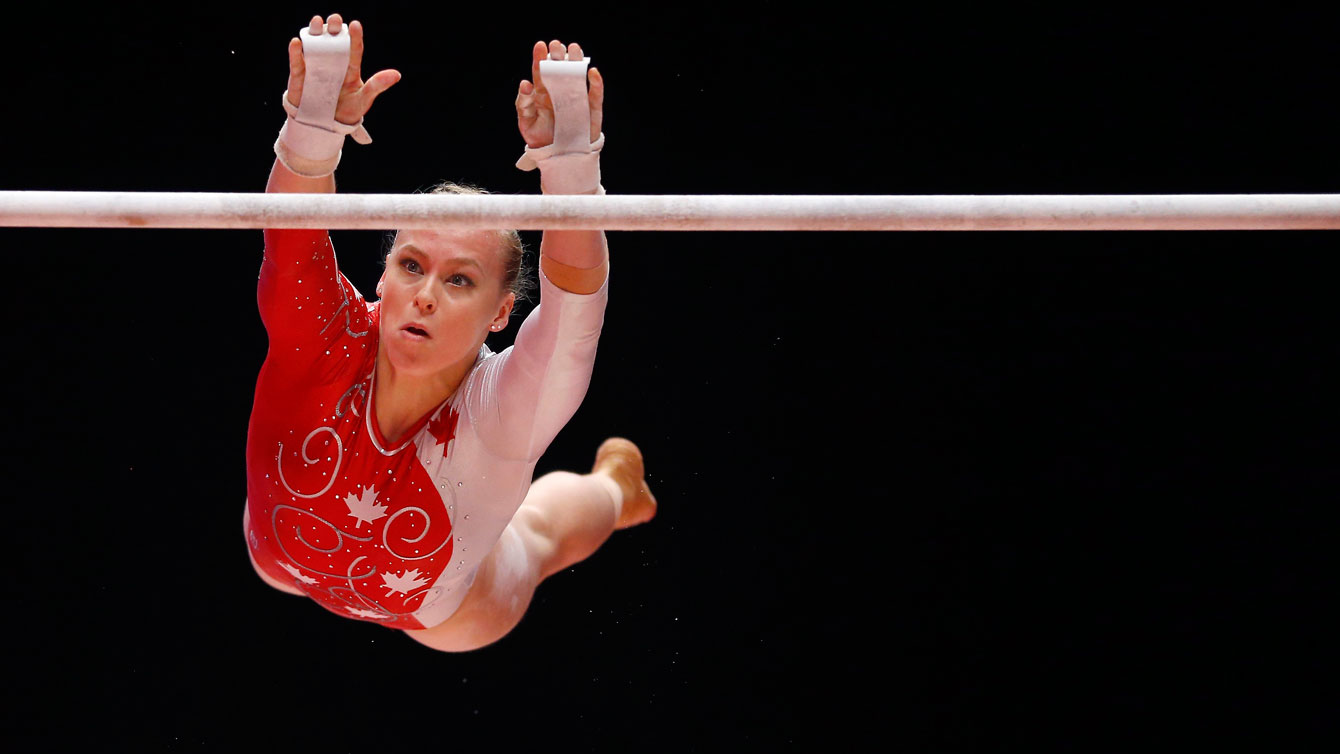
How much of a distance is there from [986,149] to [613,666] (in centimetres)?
133

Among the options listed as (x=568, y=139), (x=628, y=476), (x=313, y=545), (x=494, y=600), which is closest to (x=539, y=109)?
(x=568, y=139)

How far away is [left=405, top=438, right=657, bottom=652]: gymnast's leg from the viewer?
1.99 meters

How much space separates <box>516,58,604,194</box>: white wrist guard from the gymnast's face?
204 mm

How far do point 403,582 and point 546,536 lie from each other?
47cm

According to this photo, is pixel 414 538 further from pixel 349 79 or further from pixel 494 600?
pixel 349 79

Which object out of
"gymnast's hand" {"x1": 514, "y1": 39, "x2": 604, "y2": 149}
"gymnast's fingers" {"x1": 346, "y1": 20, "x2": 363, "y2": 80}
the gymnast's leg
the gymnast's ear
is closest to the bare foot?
the gymnast's leg

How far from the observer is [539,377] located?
152 centimetres

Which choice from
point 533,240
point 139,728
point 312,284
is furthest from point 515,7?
point 139,728

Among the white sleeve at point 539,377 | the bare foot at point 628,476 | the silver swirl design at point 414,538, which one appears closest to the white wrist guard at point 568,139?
→ the white sleeve at point 539,377

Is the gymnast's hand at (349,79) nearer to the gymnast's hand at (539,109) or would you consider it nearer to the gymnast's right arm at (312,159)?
the gymnast's right arm at (312,159)

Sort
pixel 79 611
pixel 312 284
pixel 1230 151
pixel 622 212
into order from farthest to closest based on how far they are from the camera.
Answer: pixel 79 611
pixel 1230 151
pixel 312 284
pixel 622 212

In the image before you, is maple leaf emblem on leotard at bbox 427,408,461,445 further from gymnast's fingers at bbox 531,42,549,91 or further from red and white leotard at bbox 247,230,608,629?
gymnast's fingers at bbox 531,42,549,91

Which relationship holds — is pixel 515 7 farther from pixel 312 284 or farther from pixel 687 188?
pixel 312 284

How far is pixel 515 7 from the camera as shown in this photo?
7.38 feet
